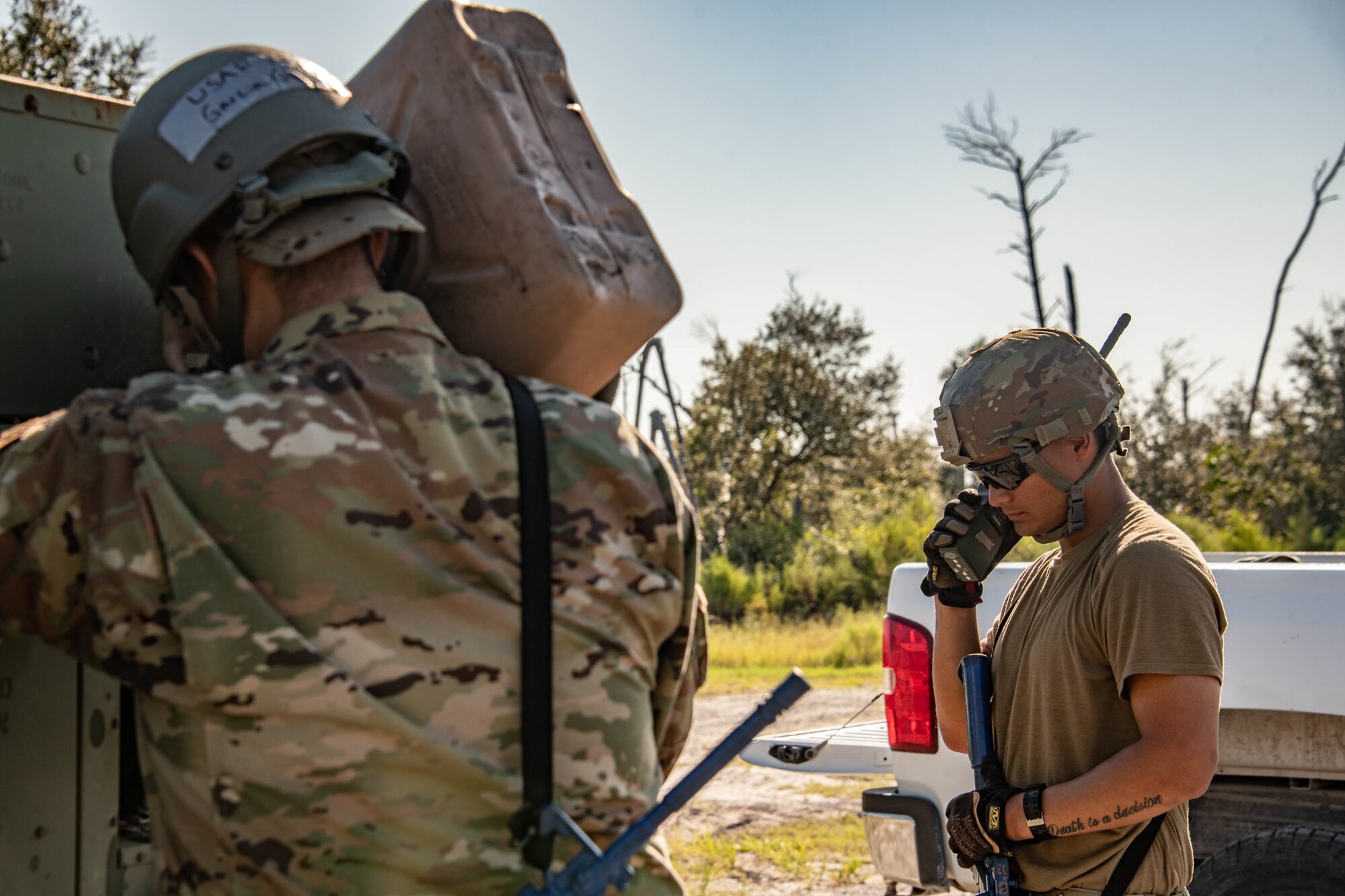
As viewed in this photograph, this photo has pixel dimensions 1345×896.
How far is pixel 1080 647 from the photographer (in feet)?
8.64

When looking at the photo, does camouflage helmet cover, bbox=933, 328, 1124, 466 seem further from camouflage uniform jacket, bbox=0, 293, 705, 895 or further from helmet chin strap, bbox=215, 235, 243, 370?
helmet chin strap, bbox=215, 235, 243, 370

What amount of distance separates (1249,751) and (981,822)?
164 centimetres

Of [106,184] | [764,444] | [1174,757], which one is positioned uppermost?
[106,184]

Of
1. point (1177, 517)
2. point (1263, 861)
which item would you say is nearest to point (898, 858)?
point (1263, 861)

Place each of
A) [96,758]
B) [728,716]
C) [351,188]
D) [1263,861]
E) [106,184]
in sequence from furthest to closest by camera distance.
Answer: [728,716]
[1263,861]
[106,184]
[96,758]
[351,188]

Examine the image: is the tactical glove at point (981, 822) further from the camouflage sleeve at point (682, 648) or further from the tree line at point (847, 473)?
the tree line at point (847, 473)

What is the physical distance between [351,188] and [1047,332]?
1.67 meters

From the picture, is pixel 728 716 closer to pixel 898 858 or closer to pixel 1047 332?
pixel 898 858

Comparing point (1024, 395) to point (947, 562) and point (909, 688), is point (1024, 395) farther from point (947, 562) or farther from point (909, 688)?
point (909, 688)

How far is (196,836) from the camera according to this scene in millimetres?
1637

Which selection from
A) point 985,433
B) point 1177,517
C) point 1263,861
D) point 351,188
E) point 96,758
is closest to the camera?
point 351,188

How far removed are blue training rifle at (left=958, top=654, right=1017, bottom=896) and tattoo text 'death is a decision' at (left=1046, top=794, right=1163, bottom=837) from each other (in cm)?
19

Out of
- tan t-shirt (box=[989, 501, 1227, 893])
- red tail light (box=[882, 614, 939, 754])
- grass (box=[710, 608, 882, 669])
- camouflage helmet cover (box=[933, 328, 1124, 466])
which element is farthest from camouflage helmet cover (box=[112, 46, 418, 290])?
grass (box=[710, 608, 882, 669])

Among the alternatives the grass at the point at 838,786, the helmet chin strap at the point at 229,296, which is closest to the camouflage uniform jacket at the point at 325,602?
the helmet chin strap at the point at 229,296
